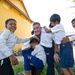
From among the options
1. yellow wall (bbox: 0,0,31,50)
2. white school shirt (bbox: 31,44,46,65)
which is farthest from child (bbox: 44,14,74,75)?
yellow wall (bbox: 0,0,31,50)

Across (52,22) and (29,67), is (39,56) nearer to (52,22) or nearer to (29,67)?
(29,67)

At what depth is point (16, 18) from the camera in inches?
654

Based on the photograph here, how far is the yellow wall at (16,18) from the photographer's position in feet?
48.2

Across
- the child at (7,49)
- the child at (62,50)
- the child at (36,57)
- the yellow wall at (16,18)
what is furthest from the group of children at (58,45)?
the yellow wall at (16,18)

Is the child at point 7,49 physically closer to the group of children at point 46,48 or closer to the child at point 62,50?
the group of children at point 46,48

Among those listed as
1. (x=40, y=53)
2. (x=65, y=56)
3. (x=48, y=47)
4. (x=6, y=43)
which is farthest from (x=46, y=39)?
(x=6, y=43)

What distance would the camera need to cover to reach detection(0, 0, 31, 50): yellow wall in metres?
14.7

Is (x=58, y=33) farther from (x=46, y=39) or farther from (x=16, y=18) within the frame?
(x=16, y=18)

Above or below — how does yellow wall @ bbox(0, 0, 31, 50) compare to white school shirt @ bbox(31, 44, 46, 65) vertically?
above

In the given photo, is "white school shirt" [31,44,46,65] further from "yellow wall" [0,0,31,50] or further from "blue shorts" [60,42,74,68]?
"yellow wall" [0,0,31,50]

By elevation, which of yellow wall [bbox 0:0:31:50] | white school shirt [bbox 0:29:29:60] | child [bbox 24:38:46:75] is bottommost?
child [bbox 24:38:46:75]

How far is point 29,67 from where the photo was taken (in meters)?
4.38

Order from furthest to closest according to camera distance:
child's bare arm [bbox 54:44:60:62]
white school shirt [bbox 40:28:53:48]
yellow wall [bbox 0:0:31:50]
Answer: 1. yellow wall [bbox 0:0:31:50]
2. white school shirt [bbox 40:28:53:48]
3. child's bare arm [bbox 54:44:60:62]

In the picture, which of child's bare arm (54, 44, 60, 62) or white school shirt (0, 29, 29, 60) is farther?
child's bare arm (54, 44, 60, 62)
